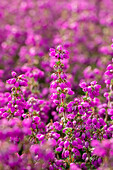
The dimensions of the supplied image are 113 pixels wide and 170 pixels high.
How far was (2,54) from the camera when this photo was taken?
4168 millimetres

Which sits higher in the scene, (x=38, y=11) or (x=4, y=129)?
(x=38, y=11)

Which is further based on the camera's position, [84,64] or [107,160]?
[84,64]

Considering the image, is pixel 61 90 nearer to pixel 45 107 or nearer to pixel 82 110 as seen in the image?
pixel 82 110

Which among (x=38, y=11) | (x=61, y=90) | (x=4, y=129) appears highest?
(x=38, y=11)

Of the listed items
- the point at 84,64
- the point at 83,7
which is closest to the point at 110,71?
the point at 84,64

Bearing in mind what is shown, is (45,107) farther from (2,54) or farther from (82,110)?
(2,54)

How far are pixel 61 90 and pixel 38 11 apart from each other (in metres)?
3.49

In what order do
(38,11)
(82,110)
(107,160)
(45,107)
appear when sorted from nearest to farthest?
(107,160)
(82,110)
(45,107)
(38,11)

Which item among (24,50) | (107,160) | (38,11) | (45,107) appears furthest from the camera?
(38,11)

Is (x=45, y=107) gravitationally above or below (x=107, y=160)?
above

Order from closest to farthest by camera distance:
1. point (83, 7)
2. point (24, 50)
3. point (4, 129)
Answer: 1. point (4, 129)
2. point (24, 50)
3. point (83, 7)

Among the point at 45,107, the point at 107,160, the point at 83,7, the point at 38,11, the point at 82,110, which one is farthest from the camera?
the point at 38,11

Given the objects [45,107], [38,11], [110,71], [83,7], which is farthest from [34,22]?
[110,71]

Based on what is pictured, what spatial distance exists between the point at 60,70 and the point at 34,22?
304 cm
